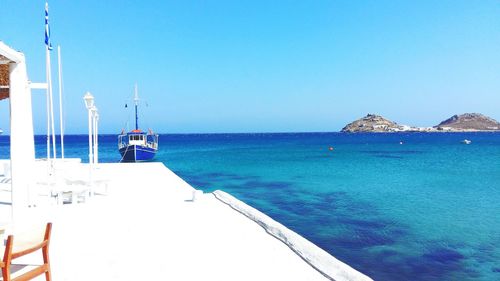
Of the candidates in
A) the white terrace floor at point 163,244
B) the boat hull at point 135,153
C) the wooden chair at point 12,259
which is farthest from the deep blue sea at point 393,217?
the boat hull at point 135,153

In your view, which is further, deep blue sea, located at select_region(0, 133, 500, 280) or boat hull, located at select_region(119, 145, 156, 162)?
boat hull, located at select_region(119, 145, 156, 162)

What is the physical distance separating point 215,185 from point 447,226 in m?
10.9

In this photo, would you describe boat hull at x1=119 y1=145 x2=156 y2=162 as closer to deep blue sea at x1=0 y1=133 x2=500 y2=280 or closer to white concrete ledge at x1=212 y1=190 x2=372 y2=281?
deep blue sea at x1=0 y1=133 x2=500 y2=280

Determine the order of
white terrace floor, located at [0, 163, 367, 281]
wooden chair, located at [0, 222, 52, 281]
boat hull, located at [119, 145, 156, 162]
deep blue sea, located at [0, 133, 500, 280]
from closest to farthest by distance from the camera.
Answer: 1. wooden chair, located at [0, 222, 52, 281]
2. white terrace floor, located at [0, 163, 367, 281]
3. deep blue sea, located at [0, 133, 500, 280]
4. boat hull, located at [119, 145, 156, 162]

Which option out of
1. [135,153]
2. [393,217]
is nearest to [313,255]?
[393,217]

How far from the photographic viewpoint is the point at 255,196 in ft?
49.0

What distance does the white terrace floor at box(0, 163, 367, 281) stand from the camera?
429cm

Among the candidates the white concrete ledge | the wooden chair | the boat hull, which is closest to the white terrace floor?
the white concrete ledge

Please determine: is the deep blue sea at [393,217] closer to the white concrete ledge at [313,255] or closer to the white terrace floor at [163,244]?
the white concrete ledge at [313,255]

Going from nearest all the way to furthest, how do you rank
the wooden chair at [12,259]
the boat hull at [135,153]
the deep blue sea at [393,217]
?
the wooden chair at [12,259], the deep blue sea at [393,217], the boat hull at [135,153]

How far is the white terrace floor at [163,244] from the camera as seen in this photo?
4289 millimetres

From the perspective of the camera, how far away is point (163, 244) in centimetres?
534

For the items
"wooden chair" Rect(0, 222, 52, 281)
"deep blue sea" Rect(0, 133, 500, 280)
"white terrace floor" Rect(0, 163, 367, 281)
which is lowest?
"deep blue sea" Rect(0, 133, 500, 280)

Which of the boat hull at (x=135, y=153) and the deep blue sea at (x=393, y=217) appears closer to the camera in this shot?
the deep blue sea at (x=393, y=217)
